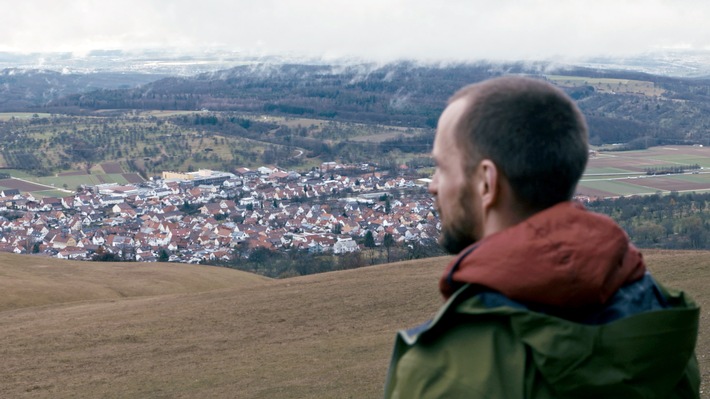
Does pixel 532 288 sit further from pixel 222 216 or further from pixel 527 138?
pixel 222 216

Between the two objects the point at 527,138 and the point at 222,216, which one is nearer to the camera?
the point at 527,138

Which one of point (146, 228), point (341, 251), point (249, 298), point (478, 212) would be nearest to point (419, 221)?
point (341, 251)

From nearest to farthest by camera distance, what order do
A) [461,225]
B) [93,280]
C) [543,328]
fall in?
[543,328]
[461,225]
[93,280]

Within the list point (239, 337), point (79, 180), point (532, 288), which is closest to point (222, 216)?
point (79, 180)

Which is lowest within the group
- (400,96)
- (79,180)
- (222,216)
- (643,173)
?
(79,180)

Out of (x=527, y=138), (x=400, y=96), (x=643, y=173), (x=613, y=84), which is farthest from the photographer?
(x=400, y=96)

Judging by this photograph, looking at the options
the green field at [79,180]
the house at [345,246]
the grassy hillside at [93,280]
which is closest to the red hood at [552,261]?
the grassy hillside at [93,280]

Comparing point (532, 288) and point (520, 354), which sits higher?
point (532, 288)
